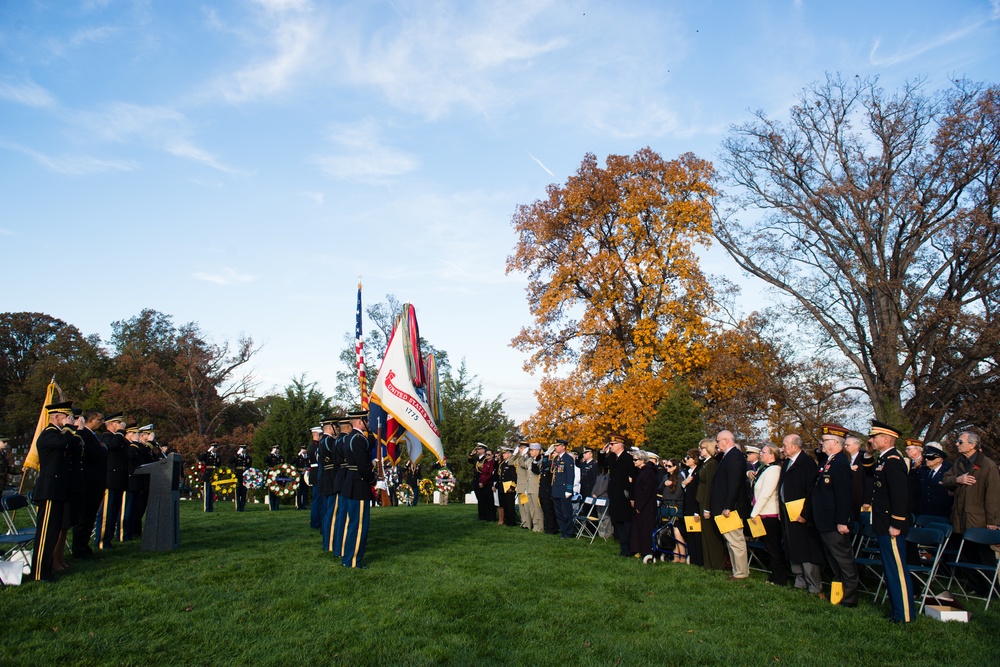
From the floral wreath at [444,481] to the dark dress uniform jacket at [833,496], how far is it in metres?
17.9

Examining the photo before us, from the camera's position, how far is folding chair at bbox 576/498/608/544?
1312cm

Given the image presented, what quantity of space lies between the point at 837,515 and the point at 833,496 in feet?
0.65

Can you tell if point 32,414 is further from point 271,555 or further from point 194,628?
point 194,628

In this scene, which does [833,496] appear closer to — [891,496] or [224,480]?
[891,496]

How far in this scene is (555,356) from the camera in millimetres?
28906

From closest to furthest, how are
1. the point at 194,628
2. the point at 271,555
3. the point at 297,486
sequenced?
the point at 194,628
the point at 271,555
the point at 297,486

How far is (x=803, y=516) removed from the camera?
788cm

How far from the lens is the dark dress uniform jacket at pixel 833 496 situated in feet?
23.9

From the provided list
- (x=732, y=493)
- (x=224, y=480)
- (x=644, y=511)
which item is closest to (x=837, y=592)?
(x=732, y=493)

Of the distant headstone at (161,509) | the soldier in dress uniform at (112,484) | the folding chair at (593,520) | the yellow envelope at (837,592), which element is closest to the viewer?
the yellow envelope at (837,592)

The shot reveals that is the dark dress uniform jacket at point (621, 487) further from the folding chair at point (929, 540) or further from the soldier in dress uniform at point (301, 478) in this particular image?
the soldier in dress uniform at point (301, 478)

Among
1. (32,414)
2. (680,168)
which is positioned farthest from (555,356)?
(32,414)

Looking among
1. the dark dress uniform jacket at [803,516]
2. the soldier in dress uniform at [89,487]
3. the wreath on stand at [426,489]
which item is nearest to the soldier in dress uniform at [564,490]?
the dark dress uniform jacket at [803,516]

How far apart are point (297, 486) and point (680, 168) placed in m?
18.6
